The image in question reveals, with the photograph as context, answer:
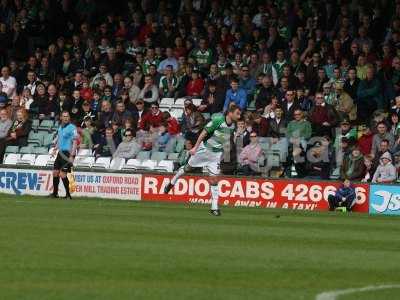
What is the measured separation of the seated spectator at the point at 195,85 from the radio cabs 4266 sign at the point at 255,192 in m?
3.50

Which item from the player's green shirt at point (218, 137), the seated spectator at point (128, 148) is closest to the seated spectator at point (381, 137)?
the player's green shirt at point (218, 137)

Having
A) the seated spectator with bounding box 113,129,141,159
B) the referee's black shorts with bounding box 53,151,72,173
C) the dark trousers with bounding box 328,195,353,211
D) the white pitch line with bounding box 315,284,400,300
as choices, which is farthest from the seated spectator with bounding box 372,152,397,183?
the white pitch line with bounding box 315,284,400,300

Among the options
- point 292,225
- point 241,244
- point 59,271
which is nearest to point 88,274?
point 59,271

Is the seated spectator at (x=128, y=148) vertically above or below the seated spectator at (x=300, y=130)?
below

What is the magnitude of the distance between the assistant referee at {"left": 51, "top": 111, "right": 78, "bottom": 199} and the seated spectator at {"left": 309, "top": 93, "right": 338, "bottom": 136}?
5.58 m

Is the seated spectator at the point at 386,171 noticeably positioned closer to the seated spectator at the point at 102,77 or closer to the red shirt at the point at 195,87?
the red shirt at the point at 195,87

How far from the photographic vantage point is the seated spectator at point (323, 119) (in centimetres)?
2744

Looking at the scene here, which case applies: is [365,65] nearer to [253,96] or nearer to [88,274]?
[253,96]

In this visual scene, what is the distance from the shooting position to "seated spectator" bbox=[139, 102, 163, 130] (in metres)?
29.8

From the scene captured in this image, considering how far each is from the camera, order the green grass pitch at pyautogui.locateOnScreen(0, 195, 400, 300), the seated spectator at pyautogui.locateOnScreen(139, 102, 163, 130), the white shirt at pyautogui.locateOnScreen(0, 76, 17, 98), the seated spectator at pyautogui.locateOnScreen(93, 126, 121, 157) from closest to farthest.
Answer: the green grass pitch at pyautogui.locateOnScreen(0, 195, 400, 300) < the seated spectator at pyautogui.locateOnScreen(139, 102, 163, 130) < the seated spectator at pyautogui.locateOnScreen(93, 126, 121, 157) < the white shirt at pyautogui.locateOnScreen(0, 76, 17, 98)

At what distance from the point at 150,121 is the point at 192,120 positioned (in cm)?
130

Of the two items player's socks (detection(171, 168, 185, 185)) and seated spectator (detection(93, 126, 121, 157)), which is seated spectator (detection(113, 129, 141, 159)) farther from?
player's socks (detection(171, 168, 185, 185))

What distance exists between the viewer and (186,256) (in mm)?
13031

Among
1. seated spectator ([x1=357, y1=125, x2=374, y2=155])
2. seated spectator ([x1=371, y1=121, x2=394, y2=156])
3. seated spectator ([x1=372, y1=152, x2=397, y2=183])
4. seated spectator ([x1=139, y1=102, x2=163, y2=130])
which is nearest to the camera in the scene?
seated spectator ([x1=372, y1=152, x2=397, y2=183])
